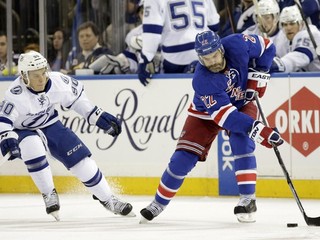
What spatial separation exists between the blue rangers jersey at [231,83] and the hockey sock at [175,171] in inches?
9.9

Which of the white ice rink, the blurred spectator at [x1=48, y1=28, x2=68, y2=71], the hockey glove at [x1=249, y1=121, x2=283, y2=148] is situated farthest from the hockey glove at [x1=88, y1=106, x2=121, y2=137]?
the blurred spectator at [x1=48, y1=28, x2=68, y2=71]

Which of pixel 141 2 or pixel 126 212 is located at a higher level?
pixel 141 2

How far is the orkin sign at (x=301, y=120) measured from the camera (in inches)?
327

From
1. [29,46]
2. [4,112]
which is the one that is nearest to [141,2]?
[29,46]

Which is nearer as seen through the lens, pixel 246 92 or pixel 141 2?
pixel 246 92

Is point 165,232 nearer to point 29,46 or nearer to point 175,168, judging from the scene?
point 175,168

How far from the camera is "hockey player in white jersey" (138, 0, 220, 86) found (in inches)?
343

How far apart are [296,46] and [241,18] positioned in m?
0.66

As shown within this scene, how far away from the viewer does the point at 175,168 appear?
691 cm

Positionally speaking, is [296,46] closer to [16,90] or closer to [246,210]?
[246,210]

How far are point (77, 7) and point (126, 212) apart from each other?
2.48 metres

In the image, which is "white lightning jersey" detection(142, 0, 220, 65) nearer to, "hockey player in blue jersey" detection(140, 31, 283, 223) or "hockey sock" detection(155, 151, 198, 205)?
"hockey player in blue jersey" detection(140, 31, 283, 223)

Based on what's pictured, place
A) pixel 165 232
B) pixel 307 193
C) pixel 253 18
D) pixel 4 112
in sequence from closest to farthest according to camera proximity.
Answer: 1. pixel 165 232
2. pixel 4 112
3. pixel 307 193
4. pixel 253 18

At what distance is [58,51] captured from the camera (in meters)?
9.47
